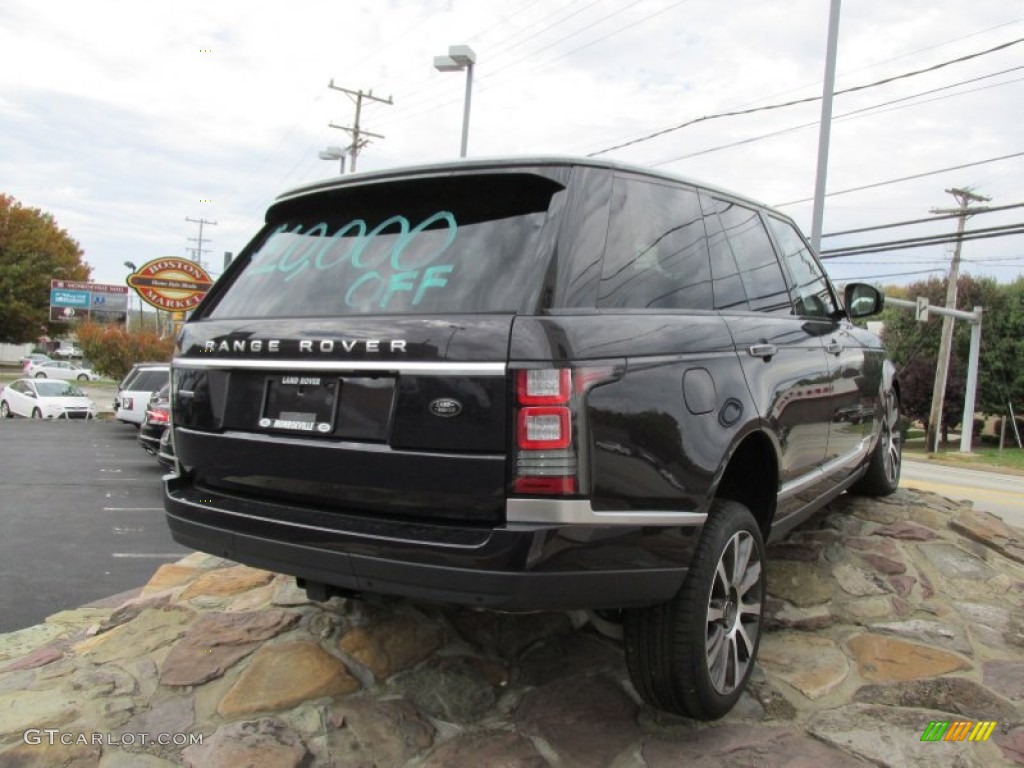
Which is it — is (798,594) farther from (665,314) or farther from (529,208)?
(529,208)

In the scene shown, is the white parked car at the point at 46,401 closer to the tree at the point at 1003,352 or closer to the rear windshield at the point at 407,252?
the rear windshield at the point at 407,252

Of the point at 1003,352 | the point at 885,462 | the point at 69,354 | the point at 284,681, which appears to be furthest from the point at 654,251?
the point at 69,354

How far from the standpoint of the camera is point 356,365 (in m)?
2.48

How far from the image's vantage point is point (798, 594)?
149 inches

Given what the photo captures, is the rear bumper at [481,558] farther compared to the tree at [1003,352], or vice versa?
the tree at [1003,352]

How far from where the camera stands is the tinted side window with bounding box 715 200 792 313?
3.37 meters

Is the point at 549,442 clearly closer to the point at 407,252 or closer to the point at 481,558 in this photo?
the point at 481,558

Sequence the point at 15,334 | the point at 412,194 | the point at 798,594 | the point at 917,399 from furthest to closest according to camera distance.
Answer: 1. the point at 15,334
2. the point at 917,399
3. the point at 798,594
4. the point at 412,194

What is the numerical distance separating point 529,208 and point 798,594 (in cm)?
237

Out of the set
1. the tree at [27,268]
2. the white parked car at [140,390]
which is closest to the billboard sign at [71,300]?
the tree at [27,268]

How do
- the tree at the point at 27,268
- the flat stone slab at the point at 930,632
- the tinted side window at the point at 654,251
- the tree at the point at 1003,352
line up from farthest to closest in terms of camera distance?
1. the tree at the point at 27,268
2. the tree at the point at 1003,352
3. the flat stone slab at the point at 930,632
4. the tinted side window at the point at 654,251

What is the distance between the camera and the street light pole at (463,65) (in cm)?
1647

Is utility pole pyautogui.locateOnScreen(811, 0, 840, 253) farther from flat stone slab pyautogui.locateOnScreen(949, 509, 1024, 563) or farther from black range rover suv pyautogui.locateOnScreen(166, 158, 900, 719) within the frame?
black range rover suv pyautogui.locateOnScreen(166, 158, 900, 719)

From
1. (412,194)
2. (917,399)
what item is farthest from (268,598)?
(917,399)
